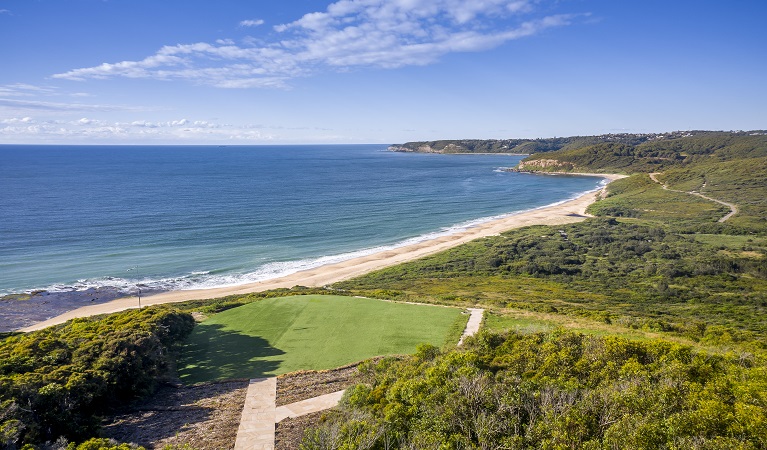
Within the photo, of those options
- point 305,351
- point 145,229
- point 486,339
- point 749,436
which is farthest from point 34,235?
point 749,436

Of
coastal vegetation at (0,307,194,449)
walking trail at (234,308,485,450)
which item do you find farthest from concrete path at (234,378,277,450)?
coastal vegetation at (0,307,194,449)

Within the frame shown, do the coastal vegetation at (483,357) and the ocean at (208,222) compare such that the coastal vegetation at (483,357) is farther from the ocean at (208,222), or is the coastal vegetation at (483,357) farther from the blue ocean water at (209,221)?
the blue ocean water at (209,221)

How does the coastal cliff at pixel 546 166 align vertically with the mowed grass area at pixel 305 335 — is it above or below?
above

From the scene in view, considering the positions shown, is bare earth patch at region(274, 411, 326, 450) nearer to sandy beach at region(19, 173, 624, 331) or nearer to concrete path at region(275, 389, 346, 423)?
concrete path at region(275, 389, 346, 423)

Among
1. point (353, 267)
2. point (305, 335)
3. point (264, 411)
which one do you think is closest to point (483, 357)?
point (264, 411)

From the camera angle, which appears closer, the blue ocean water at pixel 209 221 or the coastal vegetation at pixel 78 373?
the coastal vegetation at pixel 78 373

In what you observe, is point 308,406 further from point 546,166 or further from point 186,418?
point 546,166

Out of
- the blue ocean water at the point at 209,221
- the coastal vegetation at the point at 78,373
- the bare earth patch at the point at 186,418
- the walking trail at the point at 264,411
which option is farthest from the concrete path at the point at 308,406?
the blue ocean water at the point at 209,221
